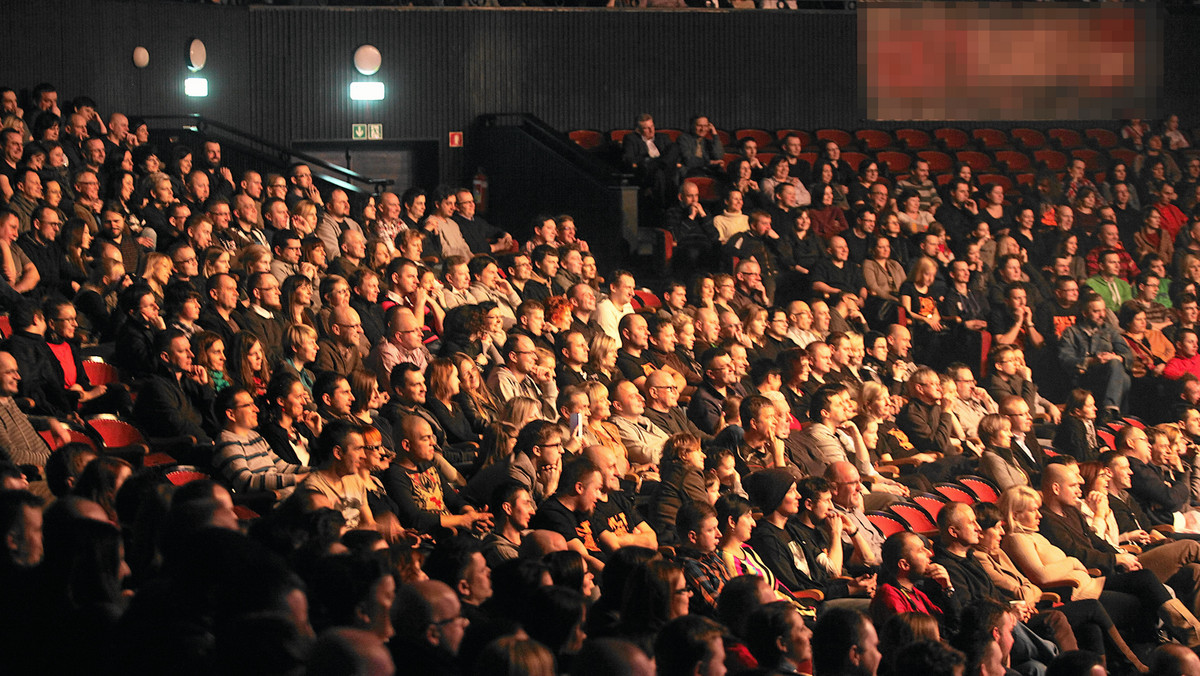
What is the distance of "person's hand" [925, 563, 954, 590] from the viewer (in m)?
3.94

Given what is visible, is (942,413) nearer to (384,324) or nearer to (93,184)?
(384,324)

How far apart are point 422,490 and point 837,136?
21.8 feet

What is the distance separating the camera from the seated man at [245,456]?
3832 millimetres

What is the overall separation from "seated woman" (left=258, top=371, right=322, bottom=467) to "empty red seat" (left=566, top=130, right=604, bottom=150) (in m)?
5.58

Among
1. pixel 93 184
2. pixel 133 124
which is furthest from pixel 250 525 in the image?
pixel 133 124

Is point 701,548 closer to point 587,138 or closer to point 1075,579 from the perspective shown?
point 1075,579

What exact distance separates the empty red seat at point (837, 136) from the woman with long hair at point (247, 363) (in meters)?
6.33

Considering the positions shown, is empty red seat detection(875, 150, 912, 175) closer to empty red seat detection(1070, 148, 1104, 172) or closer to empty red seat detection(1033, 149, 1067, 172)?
empty red seat detection(1033, 149, 1067, 172)

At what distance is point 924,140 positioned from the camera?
1005 centimetres

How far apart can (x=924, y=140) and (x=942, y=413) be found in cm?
481

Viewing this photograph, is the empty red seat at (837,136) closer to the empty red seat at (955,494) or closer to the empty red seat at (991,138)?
the empty red seat at (991,138)

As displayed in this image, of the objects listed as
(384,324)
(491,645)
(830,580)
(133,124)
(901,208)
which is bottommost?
(830,580)

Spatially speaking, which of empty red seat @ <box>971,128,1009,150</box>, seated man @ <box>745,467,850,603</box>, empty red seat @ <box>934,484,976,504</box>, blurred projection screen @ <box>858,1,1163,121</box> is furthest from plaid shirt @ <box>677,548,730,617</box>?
empty red seat @ <box>971,128,1009,150</box>

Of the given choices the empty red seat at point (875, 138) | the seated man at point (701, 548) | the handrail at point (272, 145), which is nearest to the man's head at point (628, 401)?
the seated man at point (701, 548)
